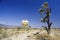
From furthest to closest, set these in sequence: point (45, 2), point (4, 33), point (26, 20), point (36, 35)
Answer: point (26, 20), point (4, 33), point (36, 35), point (45, 2)

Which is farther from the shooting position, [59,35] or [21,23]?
[21,23]

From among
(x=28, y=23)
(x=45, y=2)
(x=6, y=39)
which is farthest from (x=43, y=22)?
(x=28, y=23)

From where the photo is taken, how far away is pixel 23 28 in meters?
35.4

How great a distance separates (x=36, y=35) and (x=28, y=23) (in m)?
7.05

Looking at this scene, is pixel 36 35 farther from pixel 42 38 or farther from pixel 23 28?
pixel 23 28

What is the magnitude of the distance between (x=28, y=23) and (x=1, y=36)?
6.62 m

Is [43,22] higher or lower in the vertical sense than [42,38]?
higher

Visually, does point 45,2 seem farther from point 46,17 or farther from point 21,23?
point 21,23

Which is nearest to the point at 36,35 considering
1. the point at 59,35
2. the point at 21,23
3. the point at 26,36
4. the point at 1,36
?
the point at 26,36

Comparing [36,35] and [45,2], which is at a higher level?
[45,2]

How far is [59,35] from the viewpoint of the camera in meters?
29.0

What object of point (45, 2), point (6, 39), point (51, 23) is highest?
point (45, 2)

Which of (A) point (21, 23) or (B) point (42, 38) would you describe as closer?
(B) point (42, 38)

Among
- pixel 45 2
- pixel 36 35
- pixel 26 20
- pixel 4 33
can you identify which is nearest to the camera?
pixel 45 2
